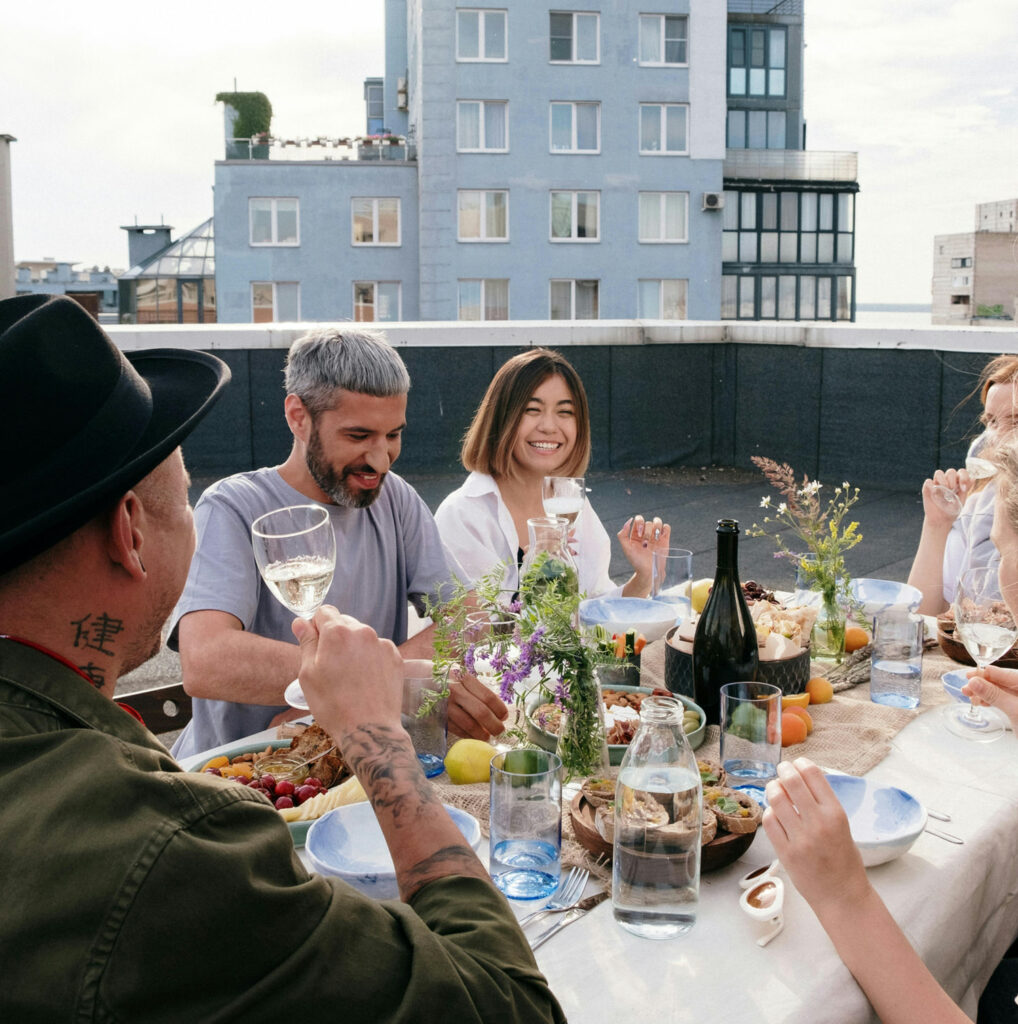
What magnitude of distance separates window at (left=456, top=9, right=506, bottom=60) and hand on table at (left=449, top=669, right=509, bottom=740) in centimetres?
3695

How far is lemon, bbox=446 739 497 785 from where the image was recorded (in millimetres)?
1817

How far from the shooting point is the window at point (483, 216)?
116ft

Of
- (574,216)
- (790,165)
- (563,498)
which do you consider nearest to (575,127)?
(574,216)

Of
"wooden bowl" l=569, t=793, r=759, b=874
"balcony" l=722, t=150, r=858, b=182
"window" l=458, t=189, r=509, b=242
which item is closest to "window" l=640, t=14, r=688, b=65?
"window" l=458, t=189, r=509, b=242

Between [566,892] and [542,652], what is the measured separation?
0.35m

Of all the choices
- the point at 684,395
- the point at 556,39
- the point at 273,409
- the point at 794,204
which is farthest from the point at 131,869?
the point at 794,204

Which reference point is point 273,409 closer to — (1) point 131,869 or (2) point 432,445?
(2) point 432,445

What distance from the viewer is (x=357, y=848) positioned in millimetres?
1508

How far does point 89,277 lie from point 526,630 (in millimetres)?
102564

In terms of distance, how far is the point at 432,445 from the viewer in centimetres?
927

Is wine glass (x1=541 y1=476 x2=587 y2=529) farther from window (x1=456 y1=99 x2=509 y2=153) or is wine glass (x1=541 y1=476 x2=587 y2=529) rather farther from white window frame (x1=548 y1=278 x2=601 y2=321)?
window (x1=456 y1=99 x2=509 y2=153)

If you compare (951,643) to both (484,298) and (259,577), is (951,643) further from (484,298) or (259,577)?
(484,298)

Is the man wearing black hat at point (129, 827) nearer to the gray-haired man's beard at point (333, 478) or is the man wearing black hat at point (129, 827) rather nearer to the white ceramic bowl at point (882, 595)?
the gray-haired man's beard at point (333, 478)

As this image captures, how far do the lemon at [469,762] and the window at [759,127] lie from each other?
54195mm
